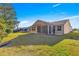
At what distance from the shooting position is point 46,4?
3.28m

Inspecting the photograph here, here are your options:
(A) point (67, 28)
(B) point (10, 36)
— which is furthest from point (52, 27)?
(B) point (10, 36)

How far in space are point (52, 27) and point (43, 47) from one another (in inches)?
8.8

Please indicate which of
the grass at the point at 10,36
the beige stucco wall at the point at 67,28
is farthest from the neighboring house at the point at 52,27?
the grass at the point at 10,36

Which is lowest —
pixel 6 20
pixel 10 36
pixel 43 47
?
pixel 43 47

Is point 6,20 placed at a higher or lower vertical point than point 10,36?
higher

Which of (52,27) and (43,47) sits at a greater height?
(52,27)

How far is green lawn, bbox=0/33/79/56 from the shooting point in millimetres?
3273

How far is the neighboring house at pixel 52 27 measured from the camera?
131 inches

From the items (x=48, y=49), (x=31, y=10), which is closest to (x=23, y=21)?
(x=31, y=10)

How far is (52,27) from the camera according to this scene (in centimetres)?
335

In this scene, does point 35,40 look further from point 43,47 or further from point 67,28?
point 67,28

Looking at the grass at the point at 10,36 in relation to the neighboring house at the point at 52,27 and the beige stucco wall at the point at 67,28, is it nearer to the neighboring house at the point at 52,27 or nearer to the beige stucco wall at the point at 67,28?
the neighboring house at the point at 52,27

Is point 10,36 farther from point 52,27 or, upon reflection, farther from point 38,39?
point 52,27

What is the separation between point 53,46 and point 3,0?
68cm
